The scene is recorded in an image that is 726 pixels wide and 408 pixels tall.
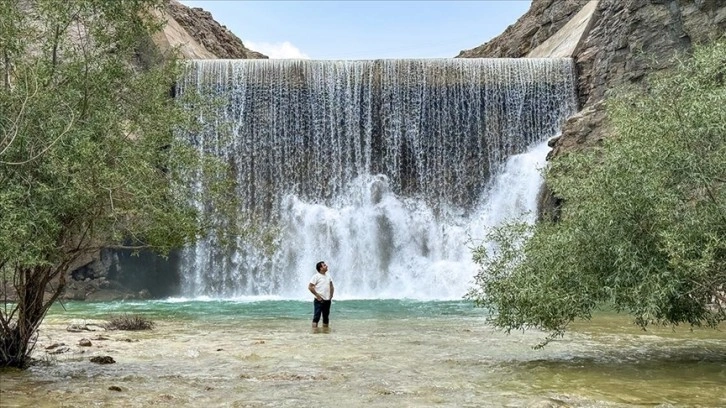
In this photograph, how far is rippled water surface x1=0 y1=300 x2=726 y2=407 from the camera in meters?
7.77

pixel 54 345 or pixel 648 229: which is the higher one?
pixel 648 229

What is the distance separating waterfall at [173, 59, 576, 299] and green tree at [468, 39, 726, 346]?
65.7ft

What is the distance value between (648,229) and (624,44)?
22.6 m

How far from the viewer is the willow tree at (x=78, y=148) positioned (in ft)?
27.9

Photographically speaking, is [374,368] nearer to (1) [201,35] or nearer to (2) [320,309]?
(2) [320,309]

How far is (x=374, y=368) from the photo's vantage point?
32.6 ft

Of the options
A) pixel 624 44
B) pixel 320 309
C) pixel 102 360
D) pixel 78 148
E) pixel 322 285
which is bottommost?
pixel 102 360

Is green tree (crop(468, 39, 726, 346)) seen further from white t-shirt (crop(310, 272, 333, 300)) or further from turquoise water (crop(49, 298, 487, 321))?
turquoise water (crop(49, 298, 487, 321))

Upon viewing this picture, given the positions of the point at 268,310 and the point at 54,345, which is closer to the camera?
the point at 54,345

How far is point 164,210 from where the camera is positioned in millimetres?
9859

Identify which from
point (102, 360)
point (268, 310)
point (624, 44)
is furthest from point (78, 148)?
point (624, 44)

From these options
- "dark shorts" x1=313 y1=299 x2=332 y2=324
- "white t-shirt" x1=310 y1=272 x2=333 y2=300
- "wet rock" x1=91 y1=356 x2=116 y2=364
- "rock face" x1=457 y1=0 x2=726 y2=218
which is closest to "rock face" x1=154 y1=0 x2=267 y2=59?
"rock face" x1=457 y1=0 x2=726 y2=218

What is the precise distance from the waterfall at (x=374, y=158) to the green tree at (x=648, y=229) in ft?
65.7

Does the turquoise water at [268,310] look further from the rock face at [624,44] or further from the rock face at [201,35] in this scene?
the rock face at [201,35]
